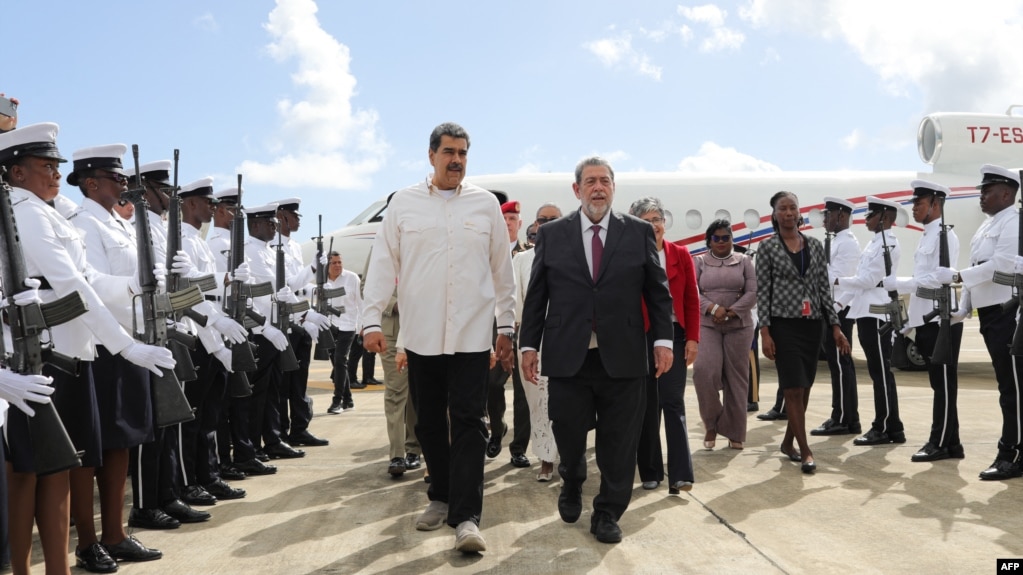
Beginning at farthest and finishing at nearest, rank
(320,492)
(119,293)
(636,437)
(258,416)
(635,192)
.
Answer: (635,192) → (258,416) → (320,492) → (636,437) → (119,293)

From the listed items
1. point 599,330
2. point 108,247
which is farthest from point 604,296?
point 108,247

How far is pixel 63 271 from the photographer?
11.4 feet

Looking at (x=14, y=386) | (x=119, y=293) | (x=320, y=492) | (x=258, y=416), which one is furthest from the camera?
(x=258, y=416)

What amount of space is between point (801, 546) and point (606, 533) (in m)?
0.90

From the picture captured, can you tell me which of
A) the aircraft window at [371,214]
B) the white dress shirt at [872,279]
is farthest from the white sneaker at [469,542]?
the aircraft window at [371,214]

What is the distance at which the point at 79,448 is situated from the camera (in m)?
3.72

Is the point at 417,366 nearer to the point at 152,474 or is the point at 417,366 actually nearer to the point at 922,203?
the point at 152,474

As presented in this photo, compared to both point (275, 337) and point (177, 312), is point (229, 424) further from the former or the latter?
point (177, 312)

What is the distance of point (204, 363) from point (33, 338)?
78.3 inches

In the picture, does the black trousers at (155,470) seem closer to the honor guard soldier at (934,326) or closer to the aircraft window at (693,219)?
the honor guard soldier at (934,326)

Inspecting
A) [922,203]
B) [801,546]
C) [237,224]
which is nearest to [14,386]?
[237,224]

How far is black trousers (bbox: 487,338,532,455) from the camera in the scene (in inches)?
256

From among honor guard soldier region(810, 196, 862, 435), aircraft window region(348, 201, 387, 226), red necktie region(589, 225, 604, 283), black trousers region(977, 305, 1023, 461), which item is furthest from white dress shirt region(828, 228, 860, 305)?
aircraft window region(348, 201, 387, 226)

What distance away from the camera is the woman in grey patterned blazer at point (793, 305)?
619 cm
